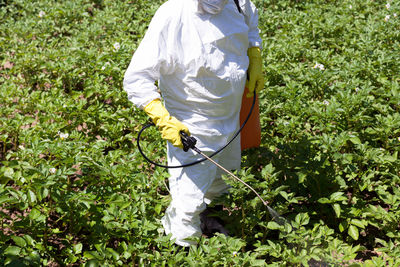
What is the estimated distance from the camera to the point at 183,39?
2342mm

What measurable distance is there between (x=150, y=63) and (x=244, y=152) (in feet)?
4.54

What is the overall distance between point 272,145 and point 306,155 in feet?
1.90

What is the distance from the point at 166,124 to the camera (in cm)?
230

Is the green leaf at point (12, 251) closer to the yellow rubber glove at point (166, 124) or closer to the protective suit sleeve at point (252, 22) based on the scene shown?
the yellow rubber glove at point (166, 124)

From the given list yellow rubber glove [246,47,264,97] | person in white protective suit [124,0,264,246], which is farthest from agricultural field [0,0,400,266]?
yellow rubber glove [246,47,264,97]

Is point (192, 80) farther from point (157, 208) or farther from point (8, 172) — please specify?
point (8, 172)

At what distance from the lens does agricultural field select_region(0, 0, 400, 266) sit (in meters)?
2.42

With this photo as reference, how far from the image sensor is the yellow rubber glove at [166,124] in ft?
7.53

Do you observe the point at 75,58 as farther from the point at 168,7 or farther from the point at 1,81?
the point at 168,7

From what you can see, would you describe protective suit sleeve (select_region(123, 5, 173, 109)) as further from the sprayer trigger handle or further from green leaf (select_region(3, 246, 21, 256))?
green leaf (select_region(3, 246, 21, 256))

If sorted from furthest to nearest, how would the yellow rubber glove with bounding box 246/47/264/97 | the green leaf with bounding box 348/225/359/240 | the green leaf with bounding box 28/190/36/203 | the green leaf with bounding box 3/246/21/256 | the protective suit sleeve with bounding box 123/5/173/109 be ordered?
1. the yellow rubber glove with bounding box 246/47/264/97
2. the green leaf with bounding box 348/225/359/240
3. the green leaf with bounding box 28/190/36/203
4. the protective suit sleeve with bounding box 123/5/173/109
5. the green leaf with bounding box 3/246/21/256

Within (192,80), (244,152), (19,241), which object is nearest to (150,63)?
(192,80)

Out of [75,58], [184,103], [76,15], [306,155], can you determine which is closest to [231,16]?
[184,103]

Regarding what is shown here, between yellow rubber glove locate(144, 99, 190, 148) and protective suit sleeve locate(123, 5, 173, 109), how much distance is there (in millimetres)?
43
